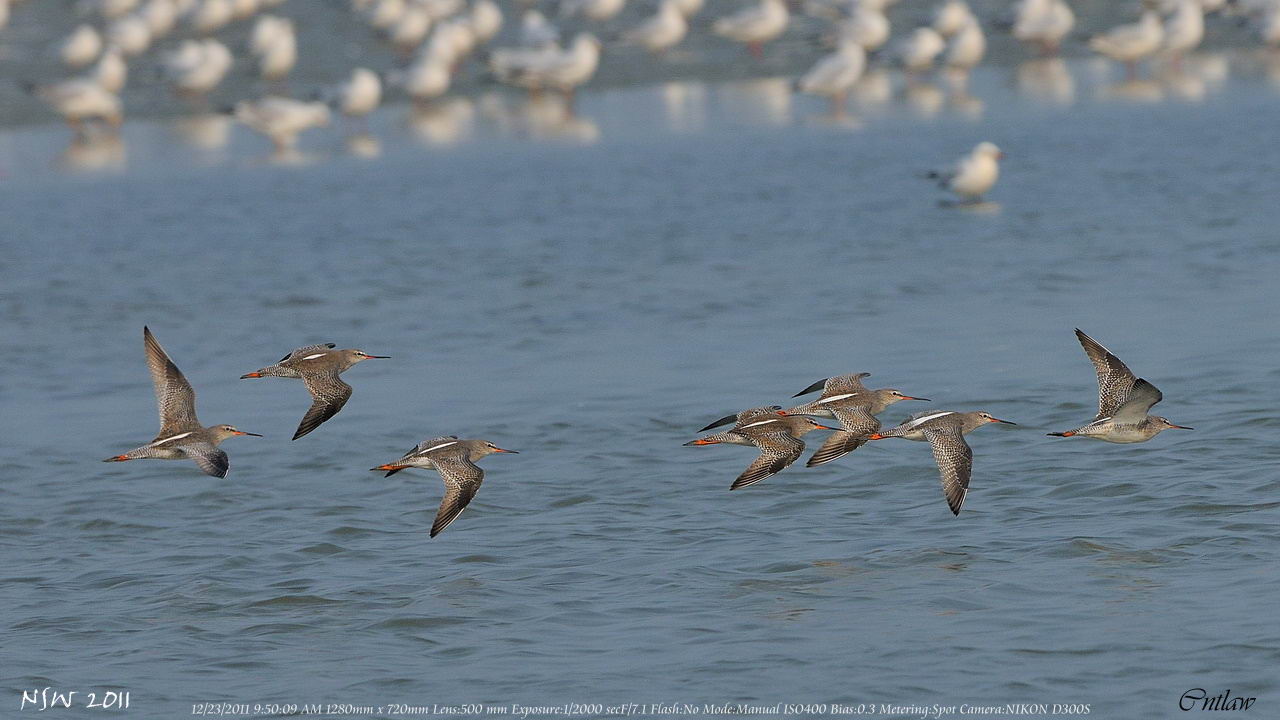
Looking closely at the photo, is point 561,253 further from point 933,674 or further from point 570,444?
point 933,674

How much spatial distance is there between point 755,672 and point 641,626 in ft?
3.05

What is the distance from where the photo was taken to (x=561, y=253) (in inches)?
888

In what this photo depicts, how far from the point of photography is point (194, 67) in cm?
3481

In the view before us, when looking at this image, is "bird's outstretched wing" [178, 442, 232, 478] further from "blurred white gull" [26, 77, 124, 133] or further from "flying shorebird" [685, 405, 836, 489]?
"blurred white gull" [26, 77, 124, 133]

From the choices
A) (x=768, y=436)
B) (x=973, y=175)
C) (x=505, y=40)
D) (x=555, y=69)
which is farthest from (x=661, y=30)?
(x=768, y=436)

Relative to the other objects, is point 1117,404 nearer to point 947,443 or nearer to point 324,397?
point 947,443

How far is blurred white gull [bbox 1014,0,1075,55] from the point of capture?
3716cm

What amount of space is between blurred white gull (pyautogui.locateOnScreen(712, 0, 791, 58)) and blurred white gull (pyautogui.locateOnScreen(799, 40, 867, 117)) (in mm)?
3500

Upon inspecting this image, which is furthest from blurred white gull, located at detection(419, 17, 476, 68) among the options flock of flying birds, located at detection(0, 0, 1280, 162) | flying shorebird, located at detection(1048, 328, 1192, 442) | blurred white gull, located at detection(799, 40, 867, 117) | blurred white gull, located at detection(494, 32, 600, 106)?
flying shorebird, located at detection(1048, 328, 1192, 442)

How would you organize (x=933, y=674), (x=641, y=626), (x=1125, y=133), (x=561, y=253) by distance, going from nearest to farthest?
(x=933, y=674), (x=641, y=626), (x=561, y=253), (x=1125, y=133)

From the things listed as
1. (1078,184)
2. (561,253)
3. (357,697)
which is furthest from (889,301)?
(357,697)

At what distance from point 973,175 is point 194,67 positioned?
16249 millimetres

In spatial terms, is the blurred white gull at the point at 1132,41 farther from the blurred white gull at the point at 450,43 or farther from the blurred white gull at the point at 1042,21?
the blurred white gull at the point at 450,43

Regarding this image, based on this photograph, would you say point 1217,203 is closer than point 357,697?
No
